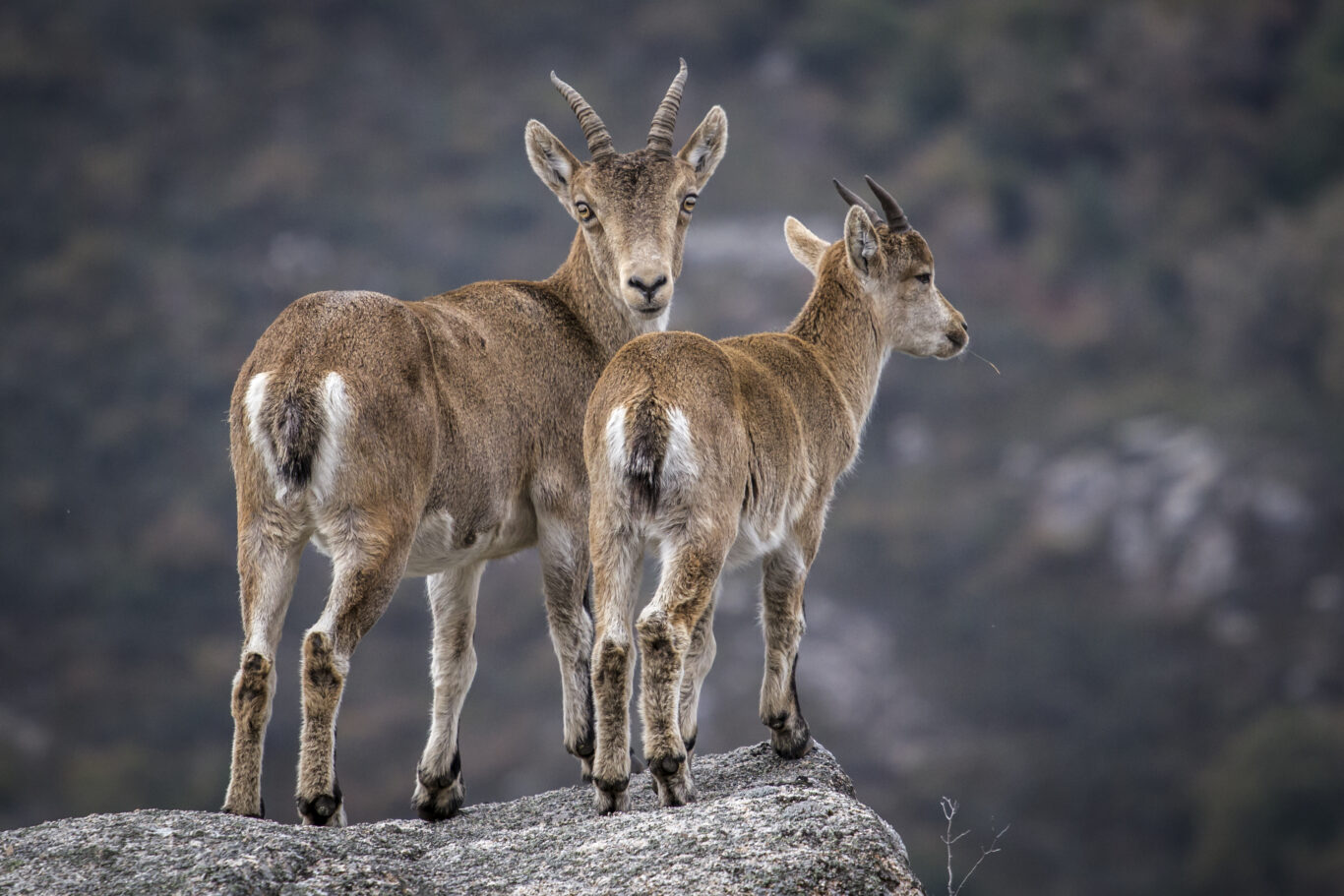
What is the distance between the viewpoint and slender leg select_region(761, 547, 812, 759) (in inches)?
399

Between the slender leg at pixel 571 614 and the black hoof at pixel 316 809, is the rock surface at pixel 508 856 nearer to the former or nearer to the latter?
the black hoof at pixel 316 809

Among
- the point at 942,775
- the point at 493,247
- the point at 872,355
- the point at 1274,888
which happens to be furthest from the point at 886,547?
the point at 872,355

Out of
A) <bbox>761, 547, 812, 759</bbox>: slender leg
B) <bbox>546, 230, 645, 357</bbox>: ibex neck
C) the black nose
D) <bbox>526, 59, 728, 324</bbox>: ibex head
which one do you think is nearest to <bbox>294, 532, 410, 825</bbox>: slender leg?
<bbox>761, 547, 812, 759</bbox>: slender leg

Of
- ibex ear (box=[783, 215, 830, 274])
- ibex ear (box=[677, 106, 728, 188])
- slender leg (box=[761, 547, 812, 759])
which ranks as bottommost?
slender leg (box=[761, 547, 812, 759])

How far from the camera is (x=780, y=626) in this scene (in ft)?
33.3

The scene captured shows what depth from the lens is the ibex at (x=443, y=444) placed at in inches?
334

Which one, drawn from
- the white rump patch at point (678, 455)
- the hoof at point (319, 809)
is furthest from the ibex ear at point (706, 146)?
the hoof at point (319, 809)

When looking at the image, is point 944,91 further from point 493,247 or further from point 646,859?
point 646,859

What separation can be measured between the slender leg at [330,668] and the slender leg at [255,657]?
23 centimetres

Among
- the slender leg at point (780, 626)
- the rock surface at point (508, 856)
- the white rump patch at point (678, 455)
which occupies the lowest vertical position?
the rock surface at point (508, 856)

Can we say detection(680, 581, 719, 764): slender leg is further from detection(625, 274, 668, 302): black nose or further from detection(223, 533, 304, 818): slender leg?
detection(223, 533, 304, 818): slender leg

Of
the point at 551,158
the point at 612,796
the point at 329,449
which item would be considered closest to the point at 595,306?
the point at 551,158

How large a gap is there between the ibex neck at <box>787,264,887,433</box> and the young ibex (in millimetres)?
17

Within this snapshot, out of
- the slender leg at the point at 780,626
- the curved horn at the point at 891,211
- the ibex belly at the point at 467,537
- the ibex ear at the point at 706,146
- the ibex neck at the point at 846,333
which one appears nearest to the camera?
the ibex belly at the point at 467,537
